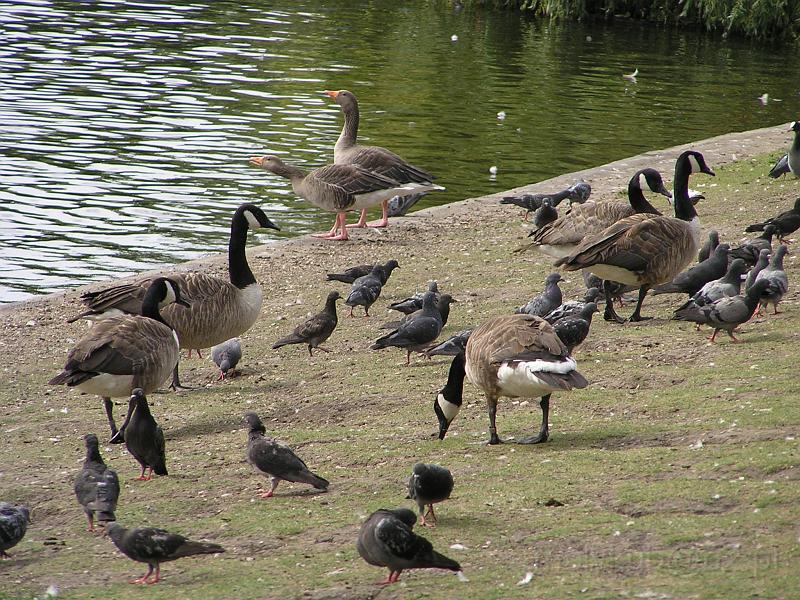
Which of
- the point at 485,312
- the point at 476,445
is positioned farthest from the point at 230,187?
the point at 476,445

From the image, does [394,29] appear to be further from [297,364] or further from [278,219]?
[297,364]

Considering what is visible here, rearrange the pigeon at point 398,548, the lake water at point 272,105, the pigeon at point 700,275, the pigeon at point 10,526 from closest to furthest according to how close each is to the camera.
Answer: the pigeon at point 398,548
the pigeon at point 10,526
the pigeon at point 700,275
the lake water at point 272,105

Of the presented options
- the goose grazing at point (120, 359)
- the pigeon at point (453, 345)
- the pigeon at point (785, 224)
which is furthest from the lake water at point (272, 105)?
the pigeon at point (785, 224)

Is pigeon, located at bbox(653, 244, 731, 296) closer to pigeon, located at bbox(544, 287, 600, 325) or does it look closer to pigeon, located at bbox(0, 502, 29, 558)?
pigeon, located at bbox(544, 287, 600, 325)

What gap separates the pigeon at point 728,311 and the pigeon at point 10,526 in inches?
259

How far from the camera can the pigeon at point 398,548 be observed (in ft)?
20.7

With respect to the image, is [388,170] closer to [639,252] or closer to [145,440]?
[639,252]

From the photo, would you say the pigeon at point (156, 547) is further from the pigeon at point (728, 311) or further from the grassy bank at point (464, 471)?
the pigeon at point (728, 311)

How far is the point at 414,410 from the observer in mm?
10430

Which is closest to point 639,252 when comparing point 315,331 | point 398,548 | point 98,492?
point 315,331

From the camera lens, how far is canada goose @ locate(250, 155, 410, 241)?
19.4 meters

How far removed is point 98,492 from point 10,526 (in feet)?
2.13

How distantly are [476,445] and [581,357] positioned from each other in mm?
2533

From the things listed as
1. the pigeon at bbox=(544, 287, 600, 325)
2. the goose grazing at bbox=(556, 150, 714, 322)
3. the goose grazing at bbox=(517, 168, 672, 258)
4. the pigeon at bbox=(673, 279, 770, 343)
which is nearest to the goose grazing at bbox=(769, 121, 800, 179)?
the goose grazing at bbox=(517, 168, 672, 258)
